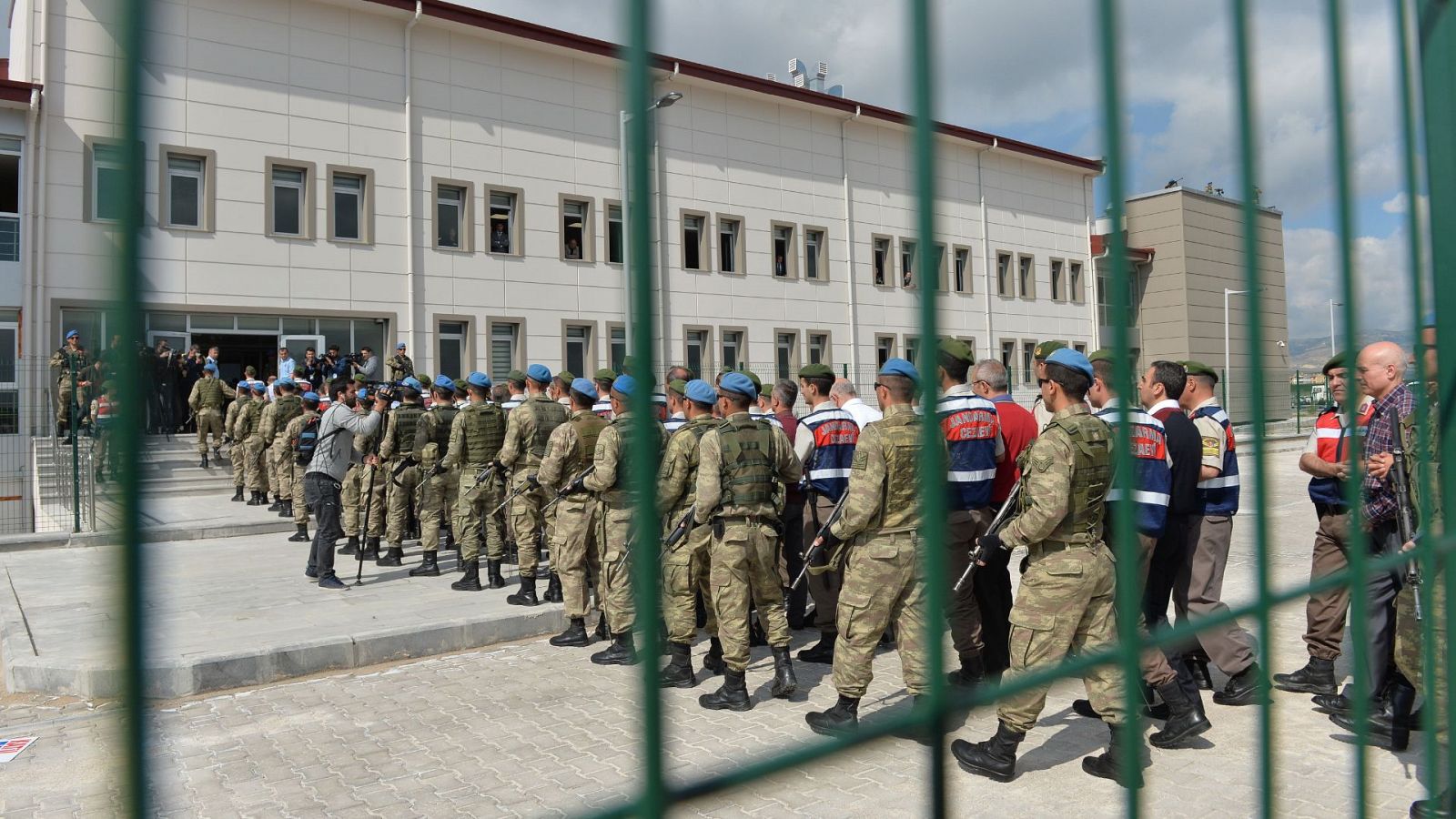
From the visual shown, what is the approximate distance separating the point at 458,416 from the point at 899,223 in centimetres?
809

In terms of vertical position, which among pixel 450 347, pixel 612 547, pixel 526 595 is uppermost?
pixel 450 347

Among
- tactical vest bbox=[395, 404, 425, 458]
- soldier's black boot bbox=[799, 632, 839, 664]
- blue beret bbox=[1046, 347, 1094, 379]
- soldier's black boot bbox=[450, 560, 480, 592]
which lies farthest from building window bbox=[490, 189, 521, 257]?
blue beret bbox=[1046, 347, 1094, 379]

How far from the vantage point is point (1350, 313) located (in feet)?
6.21

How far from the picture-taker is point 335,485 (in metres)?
8.51

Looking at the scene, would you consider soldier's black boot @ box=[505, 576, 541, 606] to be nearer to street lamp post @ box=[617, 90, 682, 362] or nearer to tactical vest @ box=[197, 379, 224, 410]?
street lamp post @ box=[617, 90, 682, 362]

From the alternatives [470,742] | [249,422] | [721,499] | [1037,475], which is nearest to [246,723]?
[470,742]

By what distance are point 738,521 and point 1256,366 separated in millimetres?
4006

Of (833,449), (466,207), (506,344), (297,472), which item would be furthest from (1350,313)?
(506,344)

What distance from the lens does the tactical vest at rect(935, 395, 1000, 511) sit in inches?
185

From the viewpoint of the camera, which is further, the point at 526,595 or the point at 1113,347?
the point at 526,595

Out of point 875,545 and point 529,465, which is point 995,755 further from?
point 529,465

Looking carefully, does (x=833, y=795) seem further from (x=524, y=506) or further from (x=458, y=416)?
(x=458, y=416)

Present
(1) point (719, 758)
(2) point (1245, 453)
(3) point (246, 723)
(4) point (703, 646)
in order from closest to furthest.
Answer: (1) point (719, 758), (2) point (1245, 453), (3) point (246, 723), (4) point (703, 646)

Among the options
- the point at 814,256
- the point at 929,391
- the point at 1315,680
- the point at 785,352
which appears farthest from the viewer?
the point at 785,352
